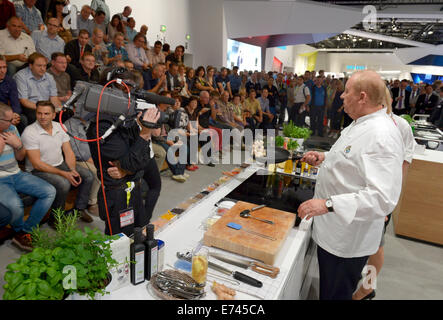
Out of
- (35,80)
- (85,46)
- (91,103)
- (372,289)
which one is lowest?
(372,289)

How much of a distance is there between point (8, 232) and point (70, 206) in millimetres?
600

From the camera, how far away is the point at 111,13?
616 cm

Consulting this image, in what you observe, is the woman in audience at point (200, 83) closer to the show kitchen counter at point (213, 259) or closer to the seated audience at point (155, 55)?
the seated audience at point (155, 55)

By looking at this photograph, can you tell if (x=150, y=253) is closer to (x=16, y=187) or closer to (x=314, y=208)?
(x=314, y=208)

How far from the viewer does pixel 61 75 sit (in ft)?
12.3

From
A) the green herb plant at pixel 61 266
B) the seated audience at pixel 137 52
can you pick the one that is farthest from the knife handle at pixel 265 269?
the seated audience at pixel 137 52

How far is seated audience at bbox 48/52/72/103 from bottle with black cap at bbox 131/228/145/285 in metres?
3.17

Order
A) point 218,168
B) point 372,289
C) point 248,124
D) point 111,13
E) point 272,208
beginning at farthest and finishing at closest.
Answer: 1. point 248,124
2. point 111,13
3. point 218,168
4. point 372,289
5. point 272,208

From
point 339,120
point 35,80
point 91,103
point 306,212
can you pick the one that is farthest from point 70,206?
point 339,120

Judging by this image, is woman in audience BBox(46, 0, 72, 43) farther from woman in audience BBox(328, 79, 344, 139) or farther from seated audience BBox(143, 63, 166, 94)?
woman in audience BBox(328, 79, 344, 139)

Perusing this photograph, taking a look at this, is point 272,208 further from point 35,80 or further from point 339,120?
point 339,120

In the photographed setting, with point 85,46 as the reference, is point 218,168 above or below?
below

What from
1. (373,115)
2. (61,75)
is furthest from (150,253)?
(61,75)
